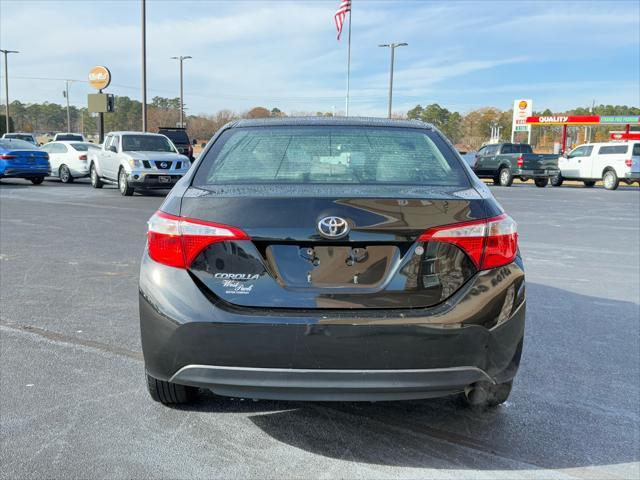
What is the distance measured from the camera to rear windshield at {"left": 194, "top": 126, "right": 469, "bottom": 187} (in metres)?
3.15

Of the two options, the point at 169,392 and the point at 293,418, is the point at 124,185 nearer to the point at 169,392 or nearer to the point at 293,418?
the point at 169,392

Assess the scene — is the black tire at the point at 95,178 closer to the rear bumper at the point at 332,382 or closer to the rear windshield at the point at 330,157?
the rear windshield at the point at 330,157

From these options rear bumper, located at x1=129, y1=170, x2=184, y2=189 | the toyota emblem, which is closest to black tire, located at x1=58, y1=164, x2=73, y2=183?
rear bumper, located at x1=129, y1=170, x2=184, y2=189

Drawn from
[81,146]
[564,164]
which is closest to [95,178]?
[81,146]

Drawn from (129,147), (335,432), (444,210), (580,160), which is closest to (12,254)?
(335,432)

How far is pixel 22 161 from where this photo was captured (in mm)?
20984

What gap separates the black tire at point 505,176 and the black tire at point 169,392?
85.5ft

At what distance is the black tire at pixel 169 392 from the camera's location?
336 centimetres

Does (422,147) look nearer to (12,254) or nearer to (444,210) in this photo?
(444,210)

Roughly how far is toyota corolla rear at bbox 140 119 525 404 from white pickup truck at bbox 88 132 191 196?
15.1 m

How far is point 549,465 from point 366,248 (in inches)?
56.0

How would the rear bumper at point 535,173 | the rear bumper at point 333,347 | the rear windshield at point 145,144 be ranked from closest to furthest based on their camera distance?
the rear bumper at point 333,347 → the rear windshield at point 145,144 → the rear bumper at point 535,173

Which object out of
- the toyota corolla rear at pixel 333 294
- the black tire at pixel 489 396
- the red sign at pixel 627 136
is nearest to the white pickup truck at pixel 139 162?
the black tire at pixel 489 396

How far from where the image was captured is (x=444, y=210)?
280 centimetres
